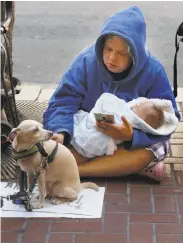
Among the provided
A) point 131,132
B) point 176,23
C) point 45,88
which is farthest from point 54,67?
point 131,132

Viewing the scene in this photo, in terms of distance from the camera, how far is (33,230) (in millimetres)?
3064

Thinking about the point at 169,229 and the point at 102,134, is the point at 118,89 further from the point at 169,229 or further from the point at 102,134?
the point at 169,229

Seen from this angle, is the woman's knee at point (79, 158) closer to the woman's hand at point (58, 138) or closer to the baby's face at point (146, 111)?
the woman's hand at point (58, 138)

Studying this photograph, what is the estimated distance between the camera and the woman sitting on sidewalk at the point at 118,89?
11.4 ft

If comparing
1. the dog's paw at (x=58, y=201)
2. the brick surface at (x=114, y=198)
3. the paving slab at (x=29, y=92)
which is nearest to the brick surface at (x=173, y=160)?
the brick surface at (x=114, y=198)

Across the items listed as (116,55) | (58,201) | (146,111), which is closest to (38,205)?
(58,201)

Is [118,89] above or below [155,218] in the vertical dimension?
above

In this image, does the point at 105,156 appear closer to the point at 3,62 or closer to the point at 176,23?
the point at 3,62

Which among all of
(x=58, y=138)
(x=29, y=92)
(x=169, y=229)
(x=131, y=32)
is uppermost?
(x=131, y=32)

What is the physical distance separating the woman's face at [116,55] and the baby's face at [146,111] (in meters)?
0.26

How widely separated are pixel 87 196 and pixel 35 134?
0.55 metres

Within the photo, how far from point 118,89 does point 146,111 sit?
28 cm

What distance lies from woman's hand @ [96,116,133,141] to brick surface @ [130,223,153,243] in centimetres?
57

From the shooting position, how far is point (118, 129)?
3.44m
